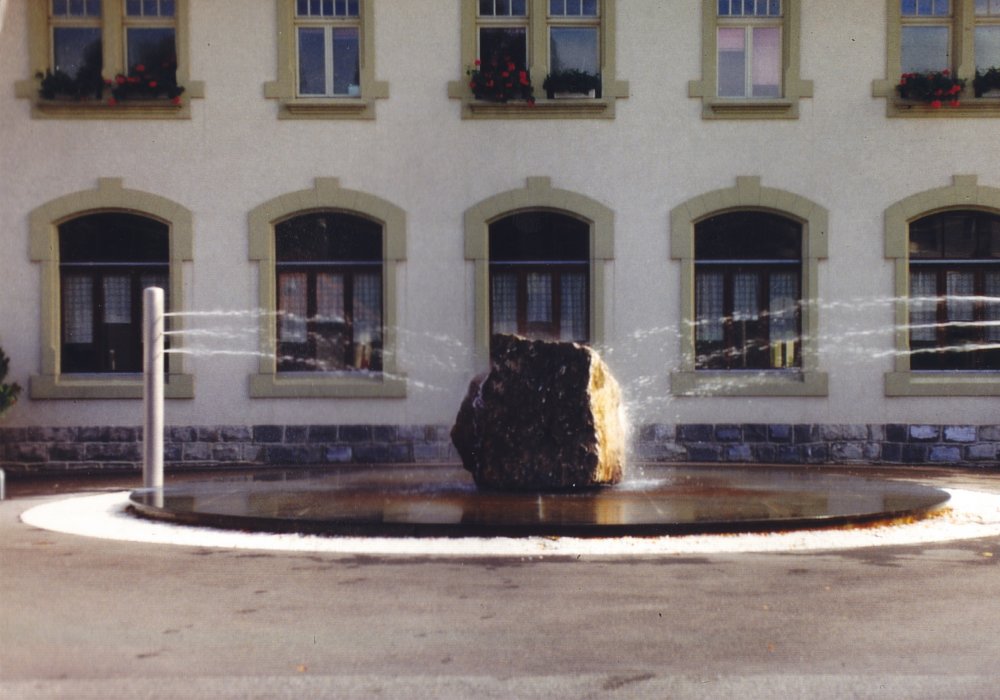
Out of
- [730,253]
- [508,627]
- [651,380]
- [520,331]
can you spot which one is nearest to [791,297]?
[730,253]

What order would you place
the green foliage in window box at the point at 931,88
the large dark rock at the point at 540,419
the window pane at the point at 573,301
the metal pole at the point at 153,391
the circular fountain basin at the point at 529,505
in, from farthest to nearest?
the window pane at the point at 573,301
the green foliage in window box at the point at 931,88
the metal pole at the point at 153,391
the large dark rock at the point at 540,419
the circular fountain basin at the point at 529,505

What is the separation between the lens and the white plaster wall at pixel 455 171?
17.1 meters

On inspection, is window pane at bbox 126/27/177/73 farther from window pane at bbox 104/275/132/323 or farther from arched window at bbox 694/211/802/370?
arched window at bbox 694/211/802/370

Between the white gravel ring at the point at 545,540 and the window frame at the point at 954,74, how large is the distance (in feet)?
26.2

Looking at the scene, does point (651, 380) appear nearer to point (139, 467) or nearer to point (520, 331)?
point (520, 331)

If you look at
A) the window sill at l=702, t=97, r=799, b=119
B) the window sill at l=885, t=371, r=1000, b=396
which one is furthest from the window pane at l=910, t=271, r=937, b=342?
the window sill at l=702, t=97, r=799, b=119

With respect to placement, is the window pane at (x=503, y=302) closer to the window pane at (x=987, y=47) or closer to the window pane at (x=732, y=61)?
the window pane at (x=732, y=61)

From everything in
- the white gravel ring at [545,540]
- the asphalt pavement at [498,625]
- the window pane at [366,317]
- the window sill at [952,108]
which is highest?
the window sill at [952,108]

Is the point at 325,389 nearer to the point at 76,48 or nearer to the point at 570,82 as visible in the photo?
the point at 570,82

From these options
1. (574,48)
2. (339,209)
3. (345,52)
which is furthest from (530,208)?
(345,52)

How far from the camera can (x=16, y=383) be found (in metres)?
16.9

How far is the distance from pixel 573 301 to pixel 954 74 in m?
6.05

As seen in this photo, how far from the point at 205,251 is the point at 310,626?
1150 cm

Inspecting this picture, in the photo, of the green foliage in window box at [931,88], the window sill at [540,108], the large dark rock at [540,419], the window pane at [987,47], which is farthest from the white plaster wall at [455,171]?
the large dark rock at [540,419]
